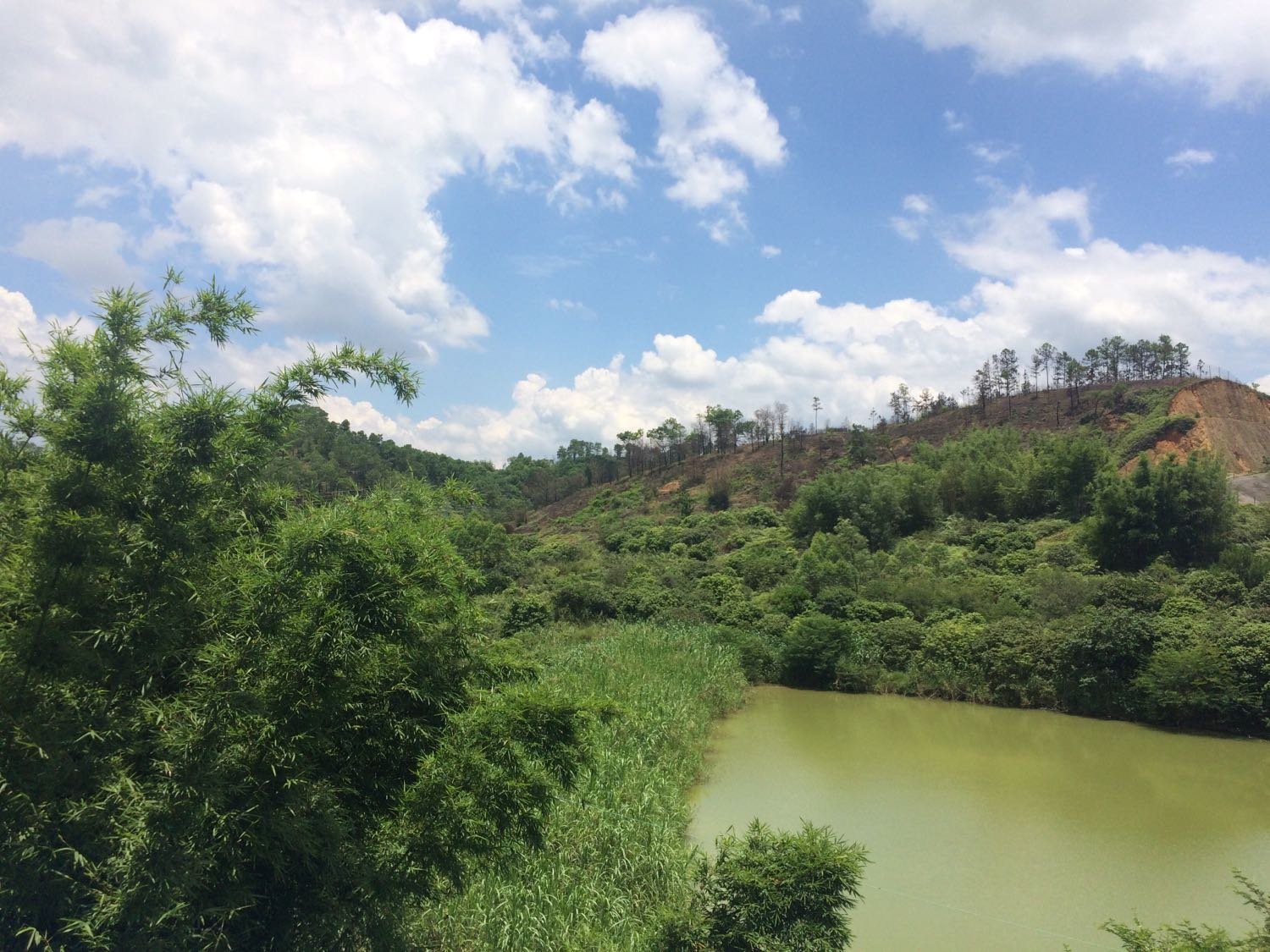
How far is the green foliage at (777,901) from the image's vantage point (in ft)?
15.3

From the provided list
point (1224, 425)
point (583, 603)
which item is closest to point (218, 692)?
point (583, 603)

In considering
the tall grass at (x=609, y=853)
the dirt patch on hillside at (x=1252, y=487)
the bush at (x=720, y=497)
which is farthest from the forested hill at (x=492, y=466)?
the dirt patch on hillside at (x=1252, y=487)

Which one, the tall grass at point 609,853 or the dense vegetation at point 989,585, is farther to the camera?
the dense vegetation at point 989,585

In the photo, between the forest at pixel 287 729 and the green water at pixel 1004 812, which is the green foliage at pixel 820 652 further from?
the forest at pixel 287 729

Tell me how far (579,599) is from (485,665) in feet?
60.7

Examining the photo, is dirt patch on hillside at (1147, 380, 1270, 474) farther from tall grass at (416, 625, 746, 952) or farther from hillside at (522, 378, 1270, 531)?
tall grass at (416, 625, 746, 952)

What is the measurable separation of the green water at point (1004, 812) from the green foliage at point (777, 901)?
1897 mm

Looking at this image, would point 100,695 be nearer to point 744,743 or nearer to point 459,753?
point 459,753

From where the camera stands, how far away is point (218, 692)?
10.1ft

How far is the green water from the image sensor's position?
690 cm

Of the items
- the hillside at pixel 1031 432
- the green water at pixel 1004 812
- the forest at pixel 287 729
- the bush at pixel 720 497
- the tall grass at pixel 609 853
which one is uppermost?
the hillside at pixel 1031 432

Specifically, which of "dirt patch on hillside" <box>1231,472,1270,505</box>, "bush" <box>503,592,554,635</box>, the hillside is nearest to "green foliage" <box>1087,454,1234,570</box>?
the hillside

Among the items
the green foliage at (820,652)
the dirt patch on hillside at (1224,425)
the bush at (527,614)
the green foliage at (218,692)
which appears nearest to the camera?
the green foliage at (218,692)

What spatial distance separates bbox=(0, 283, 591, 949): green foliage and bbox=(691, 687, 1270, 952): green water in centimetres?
438
